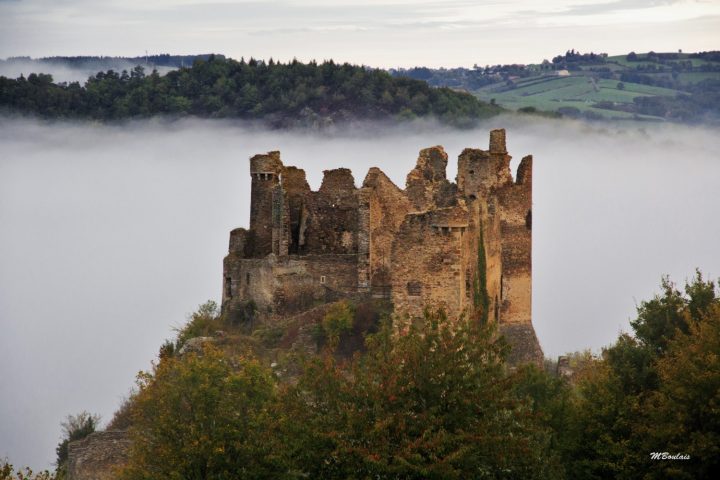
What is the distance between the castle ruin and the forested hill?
69347 millimetres

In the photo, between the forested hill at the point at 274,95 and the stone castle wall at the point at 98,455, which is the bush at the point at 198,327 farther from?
the forested hill at the point at 274,95

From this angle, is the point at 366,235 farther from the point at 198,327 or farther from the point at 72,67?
the point at 72,67

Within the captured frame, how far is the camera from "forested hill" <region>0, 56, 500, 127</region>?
444ft

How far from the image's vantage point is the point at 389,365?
35969 mm

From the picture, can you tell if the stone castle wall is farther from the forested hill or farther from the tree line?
the forested hill

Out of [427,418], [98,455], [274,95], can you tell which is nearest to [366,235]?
[98,455]

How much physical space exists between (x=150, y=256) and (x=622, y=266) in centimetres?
4591

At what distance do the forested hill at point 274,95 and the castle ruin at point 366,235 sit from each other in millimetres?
69347

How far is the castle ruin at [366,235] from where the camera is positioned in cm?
5416

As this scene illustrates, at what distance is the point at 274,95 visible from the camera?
138 meters

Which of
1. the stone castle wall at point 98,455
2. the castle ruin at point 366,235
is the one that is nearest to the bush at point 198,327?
the castle ruin at point 366,235

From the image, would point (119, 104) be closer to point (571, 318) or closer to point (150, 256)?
point (150, 256)

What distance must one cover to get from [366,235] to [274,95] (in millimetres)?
83846

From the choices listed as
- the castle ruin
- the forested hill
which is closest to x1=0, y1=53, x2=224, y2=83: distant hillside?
the forested hill
